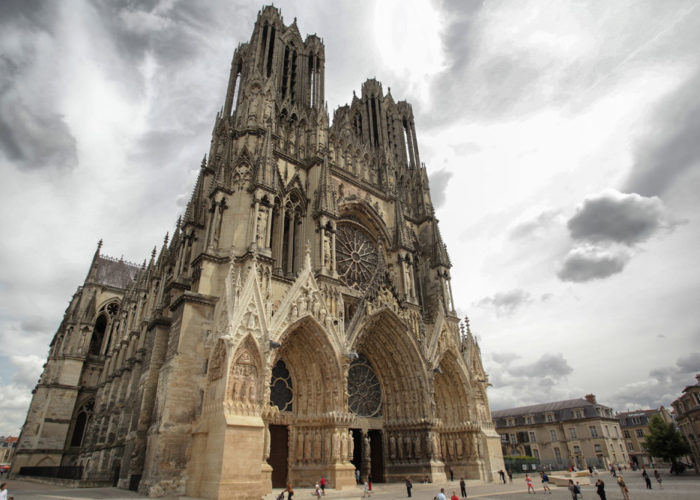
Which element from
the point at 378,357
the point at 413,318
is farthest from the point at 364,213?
the point at 378,357

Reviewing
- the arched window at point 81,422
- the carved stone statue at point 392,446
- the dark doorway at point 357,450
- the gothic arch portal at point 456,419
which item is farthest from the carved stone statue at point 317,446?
the arched window at point 81,422

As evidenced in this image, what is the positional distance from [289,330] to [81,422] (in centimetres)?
2784

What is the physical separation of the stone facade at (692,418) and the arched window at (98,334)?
4953 centimetres

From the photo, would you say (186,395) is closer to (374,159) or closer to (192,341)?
(192,341)

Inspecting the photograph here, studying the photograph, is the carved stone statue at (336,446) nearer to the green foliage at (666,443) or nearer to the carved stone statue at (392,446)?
the carved stone statue at (392,446)

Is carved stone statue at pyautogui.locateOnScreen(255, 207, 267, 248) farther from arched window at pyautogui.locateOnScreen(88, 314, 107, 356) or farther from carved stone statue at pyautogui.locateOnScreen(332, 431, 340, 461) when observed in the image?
arched window at pyautogui.locateOnScreen(88, 314, 107, 356)

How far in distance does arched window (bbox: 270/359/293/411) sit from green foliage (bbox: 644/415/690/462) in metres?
33.7

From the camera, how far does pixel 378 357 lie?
1959 cm

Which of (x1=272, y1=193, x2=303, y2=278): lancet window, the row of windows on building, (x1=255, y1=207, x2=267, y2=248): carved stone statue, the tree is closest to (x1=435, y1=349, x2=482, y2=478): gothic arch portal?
(x1=272, y1=193, x2=303, y2=278): lancet window

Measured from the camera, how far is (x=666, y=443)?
34.2 meters

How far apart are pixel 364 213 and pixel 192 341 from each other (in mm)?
12370

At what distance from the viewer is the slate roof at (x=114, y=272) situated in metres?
41.4

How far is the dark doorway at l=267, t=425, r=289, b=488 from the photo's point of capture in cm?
1548

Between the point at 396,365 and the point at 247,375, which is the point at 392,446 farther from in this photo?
the point at 247,375
